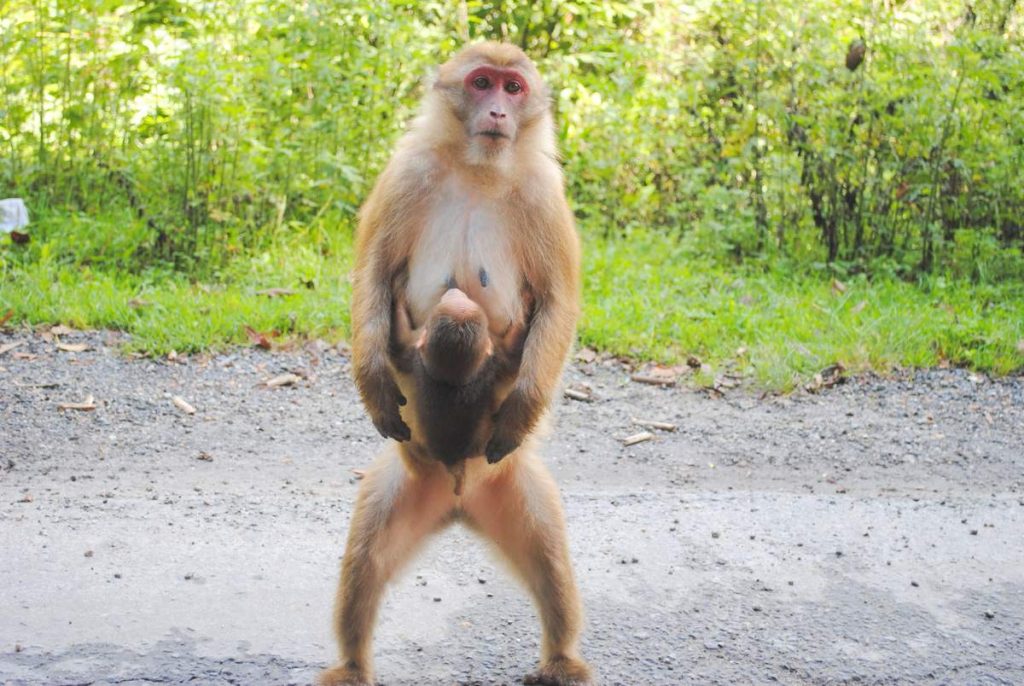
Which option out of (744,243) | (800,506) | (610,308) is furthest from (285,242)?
(800,506)

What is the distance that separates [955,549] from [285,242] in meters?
5.15

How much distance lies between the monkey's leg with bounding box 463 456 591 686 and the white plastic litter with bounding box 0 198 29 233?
5462 millimetres

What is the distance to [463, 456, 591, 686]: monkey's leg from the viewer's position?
352 centimetres

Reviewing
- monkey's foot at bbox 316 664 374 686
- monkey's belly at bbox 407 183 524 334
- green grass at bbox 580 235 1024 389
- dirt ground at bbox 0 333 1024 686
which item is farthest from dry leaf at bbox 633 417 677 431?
monkey's foot at bbox 316 664 374 686

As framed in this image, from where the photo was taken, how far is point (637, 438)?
19.5 ft

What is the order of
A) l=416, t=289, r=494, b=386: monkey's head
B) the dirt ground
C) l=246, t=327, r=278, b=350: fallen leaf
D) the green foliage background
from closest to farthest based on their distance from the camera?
l=416, t=289, r=494, b=386: monkey's head, the dirt ground, l=246, t=327, r=278, b=350: fallen leaf, the green foliage background

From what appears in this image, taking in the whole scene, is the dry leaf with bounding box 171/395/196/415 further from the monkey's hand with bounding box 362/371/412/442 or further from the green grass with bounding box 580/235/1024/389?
the monkey's hand with bounding box 362/371/412/442

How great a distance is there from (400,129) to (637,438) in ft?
12.3

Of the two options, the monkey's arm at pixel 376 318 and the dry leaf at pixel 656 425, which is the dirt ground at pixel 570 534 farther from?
the monkey's arm at pixel 376 318

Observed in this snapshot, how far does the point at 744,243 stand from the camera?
879 centimetres

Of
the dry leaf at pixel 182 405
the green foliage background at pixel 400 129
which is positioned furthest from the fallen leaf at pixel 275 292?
the dry leaf at pixel 182 405

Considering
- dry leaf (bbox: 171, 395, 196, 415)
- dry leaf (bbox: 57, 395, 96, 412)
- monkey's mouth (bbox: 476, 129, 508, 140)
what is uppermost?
monkey's mouth (bbox: 476, 129, 508, 140)

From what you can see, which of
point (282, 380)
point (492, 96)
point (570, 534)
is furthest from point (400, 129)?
point (492, 96)

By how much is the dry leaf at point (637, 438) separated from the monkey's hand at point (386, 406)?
256 cm
